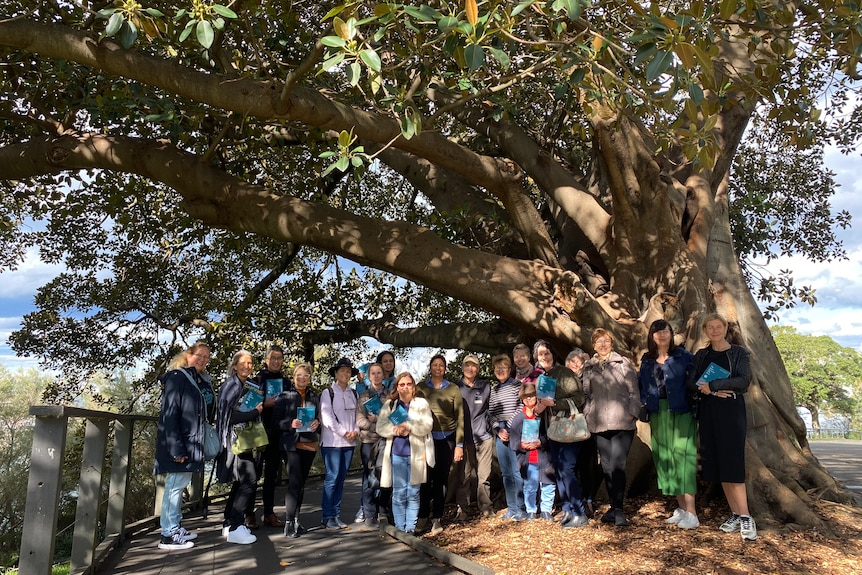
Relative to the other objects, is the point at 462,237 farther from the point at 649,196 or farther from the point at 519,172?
the point at 649,196

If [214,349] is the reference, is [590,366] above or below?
below

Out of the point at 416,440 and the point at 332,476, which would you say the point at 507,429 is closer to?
the point at 416,440

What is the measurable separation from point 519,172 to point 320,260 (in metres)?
6.67

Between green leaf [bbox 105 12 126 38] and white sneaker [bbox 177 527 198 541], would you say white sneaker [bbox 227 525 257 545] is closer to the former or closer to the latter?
white sneaker [bbox 177 527 198 541]

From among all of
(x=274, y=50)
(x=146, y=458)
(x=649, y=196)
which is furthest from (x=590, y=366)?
(x=146, y=458)

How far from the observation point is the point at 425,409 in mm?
6188

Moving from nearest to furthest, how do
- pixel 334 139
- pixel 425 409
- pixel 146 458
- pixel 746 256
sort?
pixel 425 409 < pixel 334 139 < pixel 746 256 < pixel 146 458

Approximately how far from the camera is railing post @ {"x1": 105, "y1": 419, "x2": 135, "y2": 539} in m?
5.54

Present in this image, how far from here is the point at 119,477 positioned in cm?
559

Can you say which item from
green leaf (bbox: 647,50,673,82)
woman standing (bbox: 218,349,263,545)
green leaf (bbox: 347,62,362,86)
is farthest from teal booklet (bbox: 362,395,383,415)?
green leaf (bbox: 647,50,673,82)

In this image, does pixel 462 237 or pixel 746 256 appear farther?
pixel 746 256

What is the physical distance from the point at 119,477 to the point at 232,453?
963 mm

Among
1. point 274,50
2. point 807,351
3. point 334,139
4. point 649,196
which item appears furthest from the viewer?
point 807,351

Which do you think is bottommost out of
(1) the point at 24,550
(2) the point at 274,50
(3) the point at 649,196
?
(1) the point at 24,550
